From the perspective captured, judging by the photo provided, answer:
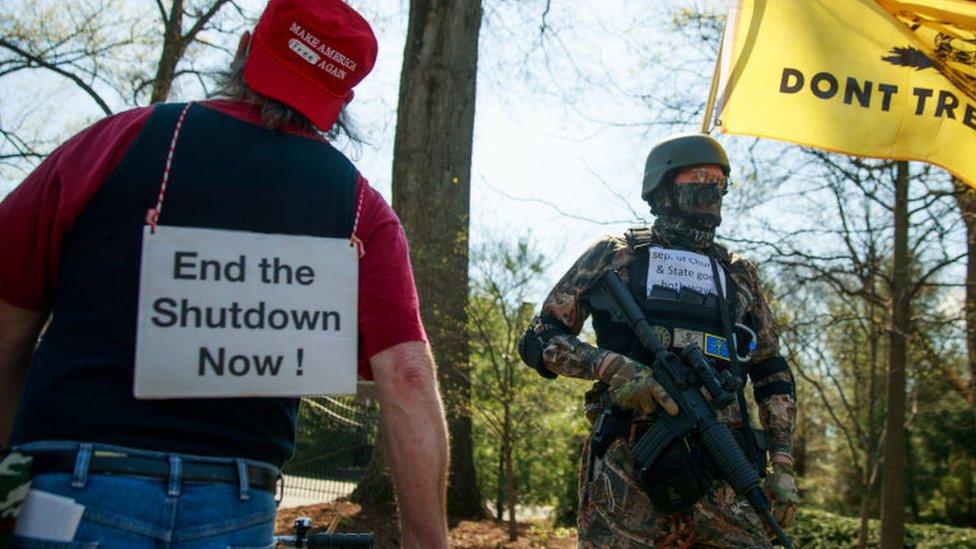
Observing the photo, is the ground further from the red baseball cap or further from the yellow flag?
the red baseball cap

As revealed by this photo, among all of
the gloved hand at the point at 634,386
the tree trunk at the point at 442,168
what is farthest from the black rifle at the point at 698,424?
the tree trunk at the point at 442,168

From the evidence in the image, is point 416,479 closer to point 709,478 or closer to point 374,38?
point 374,38

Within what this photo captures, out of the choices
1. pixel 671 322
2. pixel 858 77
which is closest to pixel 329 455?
pixel 858 77

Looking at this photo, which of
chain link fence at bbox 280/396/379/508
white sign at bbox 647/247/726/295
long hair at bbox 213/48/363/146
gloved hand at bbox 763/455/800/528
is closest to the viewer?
long hair at bbox 213/48/363/146

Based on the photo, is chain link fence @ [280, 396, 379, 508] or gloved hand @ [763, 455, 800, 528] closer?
gloved hand @ [763, 455, 800, 528]

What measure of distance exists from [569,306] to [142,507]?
237cm

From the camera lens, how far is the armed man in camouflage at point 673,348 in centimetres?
337

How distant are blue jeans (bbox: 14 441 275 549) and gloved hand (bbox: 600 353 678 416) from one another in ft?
6.31

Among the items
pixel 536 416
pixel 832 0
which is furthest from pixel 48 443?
pixel 536 416

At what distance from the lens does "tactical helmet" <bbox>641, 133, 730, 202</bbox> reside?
3910mm

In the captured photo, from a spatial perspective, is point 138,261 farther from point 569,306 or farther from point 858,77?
point 858,77

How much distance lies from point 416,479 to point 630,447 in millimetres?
1808

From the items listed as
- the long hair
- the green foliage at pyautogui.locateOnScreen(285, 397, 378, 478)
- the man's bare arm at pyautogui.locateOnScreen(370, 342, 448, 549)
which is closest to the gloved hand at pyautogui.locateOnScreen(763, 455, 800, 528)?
the man's bare arm at pyautogui.locateOnScreen(370, 342, 448, 549)

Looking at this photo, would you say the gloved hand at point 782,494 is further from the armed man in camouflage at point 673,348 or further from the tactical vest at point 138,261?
the tactical vest at point 138,261
